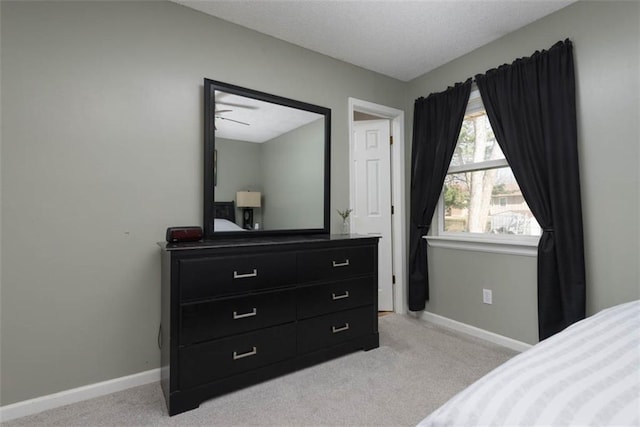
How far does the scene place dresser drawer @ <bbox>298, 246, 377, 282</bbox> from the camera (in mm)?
2142

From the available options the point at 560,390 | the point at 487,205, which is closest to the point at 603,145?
the point at 487,205

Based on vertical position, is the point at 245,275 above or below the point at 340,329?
above

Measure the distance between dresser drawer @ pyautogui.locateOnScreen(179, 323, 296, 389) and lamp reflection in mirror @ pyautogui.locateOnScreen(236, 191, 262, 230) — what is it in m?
0.80

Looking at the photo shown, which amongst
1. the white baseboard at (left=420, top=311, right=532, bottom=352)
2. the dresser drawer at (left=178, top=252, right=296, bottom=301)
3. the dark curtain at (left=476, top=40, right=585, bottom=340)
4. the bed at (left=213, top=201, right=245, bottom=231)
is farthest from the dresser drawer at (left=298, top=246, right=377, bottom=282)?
the dark curtain at (left=476, top=40, right=585, bottom=340)

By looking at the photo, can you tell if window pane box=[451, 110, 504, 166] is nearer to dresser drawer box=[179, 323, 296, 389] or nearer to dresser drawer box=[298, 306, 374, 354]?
dresser drawer box=[298, 306, 374, 354]

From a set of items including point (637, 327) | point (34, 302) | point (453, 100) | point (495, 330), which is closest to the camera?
point (637, 327)

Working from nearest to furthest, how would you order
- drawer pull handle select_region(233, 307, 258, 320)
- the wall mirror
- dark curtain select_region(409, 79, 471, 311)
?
1. drawer pull handle select_region(233, 307, 258, 320)
2. the wall mirror
3. dark curtain select_region(409, 79, 471, 311)

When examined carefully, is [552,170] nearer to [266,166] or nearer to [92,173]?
[266,166]

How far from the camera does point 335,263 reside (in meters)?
2.28

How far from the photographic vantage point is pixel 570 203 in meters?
2.11

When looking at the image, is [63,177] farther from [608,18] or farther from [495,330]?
[608,18]

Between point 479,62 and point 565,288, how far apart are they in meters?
1.94

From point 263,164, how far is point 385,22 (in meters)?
1.42

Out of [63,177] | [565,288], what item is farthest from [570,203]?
[63,177]
